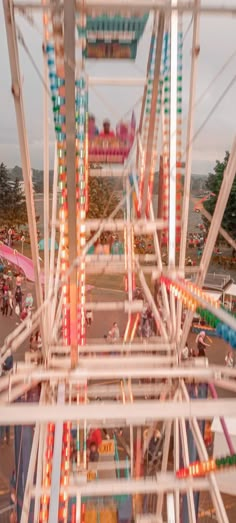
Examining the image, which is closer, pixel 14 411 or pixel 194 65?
pixel 14 411

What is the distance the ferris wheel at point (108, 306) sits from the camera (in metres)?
3.13

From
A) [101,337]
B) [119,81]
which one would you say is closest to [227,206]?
[101,337]

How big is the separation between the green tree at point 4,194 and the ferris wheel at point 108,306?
26597mm

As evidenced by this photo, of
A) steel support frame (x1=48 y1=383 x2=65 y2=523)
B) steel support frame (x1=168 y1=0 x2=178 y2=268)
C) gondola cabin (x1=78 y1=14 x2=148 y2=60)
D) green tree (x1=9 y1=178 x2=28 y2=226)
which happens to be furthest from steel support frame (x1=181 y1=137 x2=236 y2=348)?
green tree (x1=9 y1=178 x2=28 y2=226)

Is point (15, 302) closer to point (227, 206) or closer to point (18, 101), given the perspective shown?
point (18, 101)

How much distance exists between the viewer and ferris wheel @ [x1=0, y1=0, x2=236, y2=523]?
10.3ft

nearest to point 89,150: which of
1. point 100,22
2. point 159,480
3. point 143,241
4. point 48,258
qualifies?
point 100,22

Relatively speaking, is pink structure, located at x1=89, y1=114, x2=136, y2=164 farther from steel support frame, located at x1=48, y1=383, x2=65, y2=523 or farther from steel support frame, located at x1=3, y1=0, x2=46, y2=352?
steel support frame, located at x1=48, y1=383, x2=65, y2=523

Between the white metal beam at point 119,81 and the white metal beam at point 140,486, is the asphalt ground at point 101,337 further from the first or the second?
the white metal beam at point 119,81

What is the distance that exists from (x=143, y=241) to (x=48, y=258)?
20340 mm

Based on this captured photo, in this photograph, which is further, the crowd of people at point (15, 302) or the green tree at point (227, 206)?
the green tree at point (227, 206)

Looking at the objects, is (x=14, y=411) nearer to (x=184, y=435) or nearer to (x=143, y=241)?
(x=184, y=435)

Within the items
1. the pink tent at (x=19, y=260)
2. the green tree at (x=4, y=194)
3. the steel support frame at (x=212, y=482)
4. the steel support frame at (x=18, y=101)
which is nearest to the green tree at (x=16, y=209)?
the green tree at (x=4, y=194)

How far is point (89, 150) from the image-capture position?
737 centimetres
